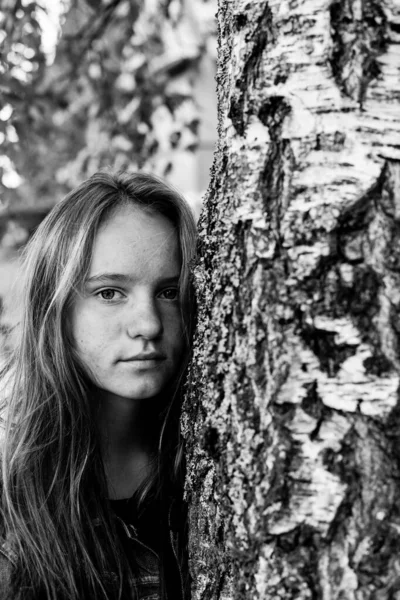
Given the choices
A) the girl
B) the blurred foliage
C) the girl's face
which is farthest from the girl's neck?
the blurred foliage

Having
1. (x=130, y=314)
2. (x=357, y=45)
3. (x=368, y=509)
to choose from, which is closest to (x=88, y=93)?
(x=130, y=314)

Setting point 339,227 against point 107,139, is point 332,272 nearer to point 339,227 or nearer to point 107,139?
point 339,227

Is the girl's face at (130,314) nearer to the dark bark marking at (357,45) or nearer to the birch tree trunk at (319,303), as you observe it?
the birch tree trunk at (319,303)

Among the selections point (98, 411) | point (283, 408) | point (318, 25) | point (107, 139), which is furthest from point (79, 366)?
point (107, 139)

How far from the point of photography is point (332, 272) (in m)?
1.16

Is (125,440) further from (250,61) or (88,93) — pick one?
(88,93)

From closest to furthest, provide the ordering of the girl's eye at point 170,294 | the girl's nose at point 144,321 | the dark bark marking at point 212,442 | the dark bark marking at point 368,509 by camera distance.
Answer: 1. the dark bark marking at point 368,509
2. the dark bark marking at point 212,442
3. the girl's nose at point 144,321
4. the girl's eye at point 170,294

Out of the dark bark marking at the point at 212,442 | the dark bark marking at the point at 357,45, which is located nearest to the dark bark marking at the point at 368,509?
the dark bark marking at the point at 212,442

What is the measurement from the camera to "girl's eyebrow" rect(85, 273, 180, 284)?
6.18 feet

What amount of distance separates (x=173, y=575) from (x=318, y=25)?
1322 mm

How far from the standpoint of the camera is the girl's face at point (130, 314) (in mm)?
1855

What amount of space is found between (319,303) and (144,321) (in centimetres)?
74

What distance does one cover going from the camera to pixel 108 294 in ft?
6.26

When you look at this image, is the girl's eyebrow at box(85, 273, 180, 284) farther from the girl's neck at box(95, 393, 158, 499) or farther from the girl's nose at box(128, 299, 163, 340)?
the girl's neck at box(95, 393, 158, 499)
